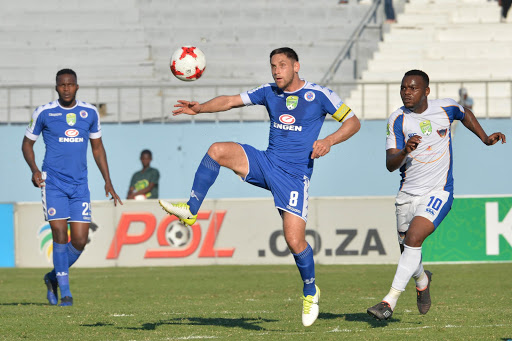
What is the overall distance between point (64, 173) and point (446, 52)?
15.0 m

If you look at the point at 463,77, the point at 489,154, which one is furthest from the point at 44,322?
the point at 463,77

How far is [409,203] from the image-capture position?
8.27 metres

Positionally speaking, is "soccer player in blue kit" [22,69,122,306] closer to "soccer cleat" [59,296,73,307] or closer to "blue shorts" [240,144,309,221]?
"soccer cleat" [59,296,73,307]

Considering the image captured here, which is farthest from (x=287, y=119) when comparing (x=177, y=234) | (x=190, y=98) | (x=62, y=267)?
(x=190, y=98)

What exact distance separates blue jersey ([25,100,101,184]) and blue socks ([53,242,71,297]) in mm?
802

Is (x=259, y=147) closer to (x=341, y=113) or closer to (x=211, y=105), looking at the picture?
(x=211, y=105)

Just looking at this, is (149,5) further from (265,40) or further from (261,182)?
(261,182)

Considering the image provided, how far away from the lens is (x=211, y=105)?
819 centimetres

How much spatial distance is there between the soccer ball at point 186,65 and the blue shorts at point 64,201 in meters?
2.24

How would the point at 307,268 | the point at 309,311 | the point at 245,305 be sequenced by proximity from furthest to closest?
the point at 245,305 < the point at 307,268 < the point at 309,311

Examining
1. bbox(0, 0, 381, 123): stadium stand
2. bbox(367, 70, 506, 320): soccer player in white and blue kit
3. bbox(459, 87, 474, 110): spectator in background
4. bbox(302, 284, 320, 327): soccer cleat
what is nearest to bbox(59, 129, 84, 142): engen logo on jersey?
bbox(302, 284, 320, 327): soccer cleat

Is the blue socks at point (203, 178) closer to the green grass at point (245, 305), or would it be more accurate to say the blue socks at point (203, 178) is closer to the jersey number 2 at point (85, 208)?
the green grass at point (245, 305)

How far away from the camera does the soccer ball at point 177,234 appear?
54.6ft

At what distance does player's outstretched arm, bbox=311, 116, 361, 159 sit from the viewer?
7484 millimetres
